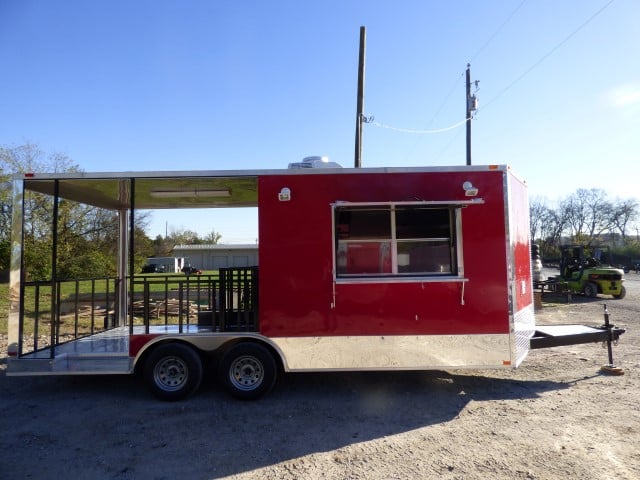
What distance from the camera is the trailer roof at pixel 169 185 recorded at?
4.96 metres

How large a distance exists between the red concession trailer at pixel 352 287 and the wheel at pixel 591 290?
1504cm

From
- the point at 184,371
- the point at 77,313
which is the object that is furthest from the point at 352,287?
the point at 77,313

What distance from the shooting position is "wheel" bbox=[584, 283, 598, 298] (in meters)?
17.3

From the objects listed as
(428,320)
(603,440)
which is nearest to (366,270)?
(428,320)

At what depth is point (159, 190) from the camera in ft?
19.4

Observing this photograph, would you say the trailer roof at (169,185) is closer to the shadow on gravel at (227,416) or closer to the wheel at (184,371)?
the wheel at (184,371)

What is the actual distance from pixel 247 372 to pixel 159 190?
9.21 ft

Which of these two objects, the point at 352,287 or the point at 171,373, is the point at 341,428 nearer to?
the point at 352,287

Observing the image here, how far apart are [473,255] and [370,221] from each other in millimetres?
1257

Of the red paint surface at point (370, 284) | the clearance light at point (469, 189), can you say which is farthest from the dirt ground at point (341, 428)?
the clearance light at point (469, 189)

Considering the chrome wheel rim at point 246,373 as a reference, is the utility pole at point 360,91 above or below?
above

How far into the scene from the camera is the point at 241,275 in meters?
5.39

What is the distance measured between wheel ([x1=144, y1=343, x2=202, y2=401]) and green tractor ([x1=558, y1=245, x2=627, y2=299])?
16.8m

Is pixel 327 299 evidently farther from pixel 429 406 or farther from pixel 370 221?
pixel 429 406
